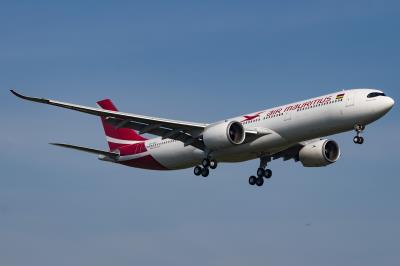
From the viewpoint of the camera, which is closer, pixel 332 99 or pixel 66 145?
pixel 332 99

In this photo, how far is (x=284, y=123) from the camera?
58.1m

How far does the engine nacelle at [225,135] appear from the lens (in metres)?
59.1

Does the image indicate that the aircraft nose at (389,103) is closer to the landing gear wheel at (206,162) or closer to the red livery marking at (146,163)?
the landing gear wheel at (206,162)

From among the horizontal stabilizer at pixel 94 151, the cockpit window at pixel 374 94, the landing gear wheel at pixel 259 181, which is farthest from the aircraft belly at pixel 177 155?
the cockpit window at pixel 374 94

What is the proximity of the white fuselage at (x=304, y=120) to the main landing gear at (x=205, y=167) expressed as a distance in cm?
Result: 39

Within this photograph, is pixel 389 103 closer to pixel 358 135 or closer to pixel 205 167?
pixel 358 135

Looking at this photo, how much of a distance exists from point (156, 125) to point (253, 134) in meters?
5.88

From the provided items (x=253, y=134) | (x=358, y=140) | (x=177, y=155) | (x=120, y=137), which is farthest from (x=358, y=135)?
(x=120, y=137)

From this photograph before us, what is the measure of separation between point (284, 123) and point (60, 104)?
1275cm

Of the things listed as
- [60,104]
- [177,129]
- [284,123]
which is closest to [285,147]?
[284,123]

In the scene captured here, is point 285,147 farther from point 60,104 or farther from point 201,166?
point 60,104

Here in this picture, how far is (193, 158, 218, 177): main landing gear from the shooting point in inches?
2411

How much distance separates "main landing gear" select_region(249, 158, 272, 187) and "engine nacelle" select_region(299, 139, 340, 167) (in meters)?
2.36

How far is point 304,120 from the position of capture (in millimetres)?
57344
